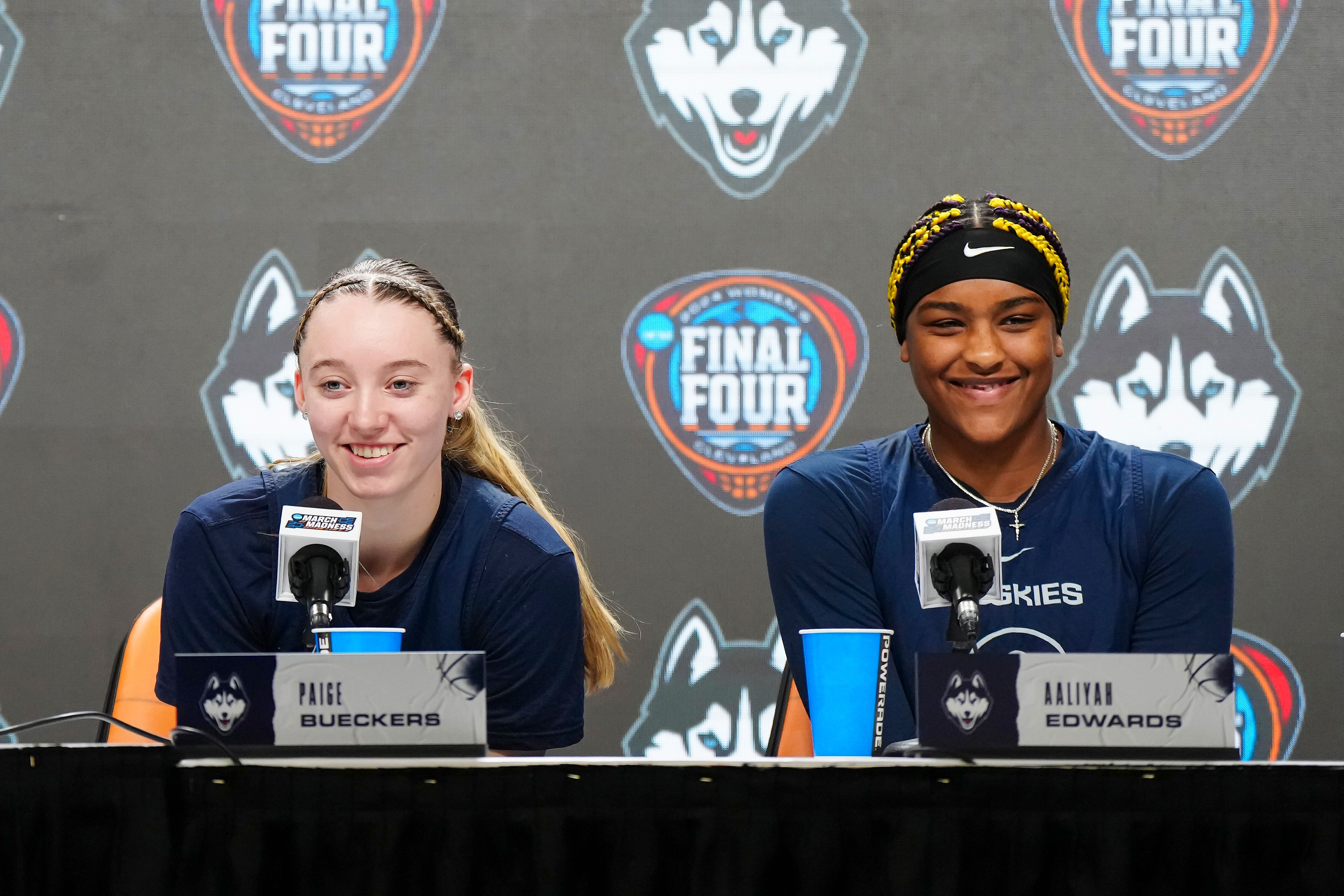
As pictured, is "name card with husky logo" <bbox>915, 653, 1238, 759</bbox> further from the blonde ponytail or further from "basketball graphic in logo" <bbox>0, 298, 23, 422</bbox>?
"basketball graphic in logo" <bbox>0, 298, 23, 422</bbox>

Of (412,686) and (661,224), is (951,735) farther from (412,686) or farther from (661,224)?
(661,224)

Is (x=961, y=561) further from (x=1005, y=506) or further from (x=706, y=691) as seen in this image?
(x=706, y=691)

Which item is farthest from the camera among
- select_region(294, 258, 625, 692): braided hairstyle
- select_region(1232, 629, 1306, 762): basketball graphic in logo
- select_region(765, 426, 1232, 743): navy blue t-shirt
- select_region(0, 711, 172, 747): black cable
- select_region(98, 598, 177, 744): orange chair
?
select_region(1232, 629, 1306, 762): basketball graphic in logo

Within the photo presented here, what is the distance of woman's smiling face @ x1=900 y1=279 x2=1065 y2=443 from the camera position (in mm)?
1428

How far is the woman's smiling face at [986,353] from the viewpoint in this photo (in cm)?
143

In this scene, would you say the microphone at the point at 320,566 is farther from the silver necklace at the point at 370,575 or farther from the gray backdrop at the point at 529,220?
the gray backdrop at the point at 529,220

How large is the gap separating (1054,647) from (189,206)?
1.84m

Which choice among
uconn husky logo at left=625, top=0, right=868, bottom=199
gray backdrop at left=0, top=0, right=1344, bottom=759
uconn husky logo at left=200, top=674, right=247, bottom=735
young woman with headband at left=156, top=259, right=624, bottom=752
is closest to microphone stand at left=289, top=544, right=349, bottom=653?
uconn husky logo at left=200, top=674, right=247, bottom=735

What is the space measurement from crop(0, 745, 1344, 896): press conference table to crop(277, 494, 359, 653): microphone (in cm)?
21

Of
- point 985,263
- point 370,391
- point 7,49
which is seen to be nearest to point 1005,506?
point 985,263

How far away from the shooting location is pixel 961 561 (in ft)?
3.26

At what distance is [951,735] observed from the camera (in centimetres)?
85

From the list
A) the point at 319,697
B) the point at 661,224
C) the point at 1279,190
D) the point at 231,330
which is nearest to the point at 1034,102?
the point at 1279,190

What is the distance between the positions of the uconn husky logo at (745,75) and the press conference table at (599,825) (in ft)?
5.70
